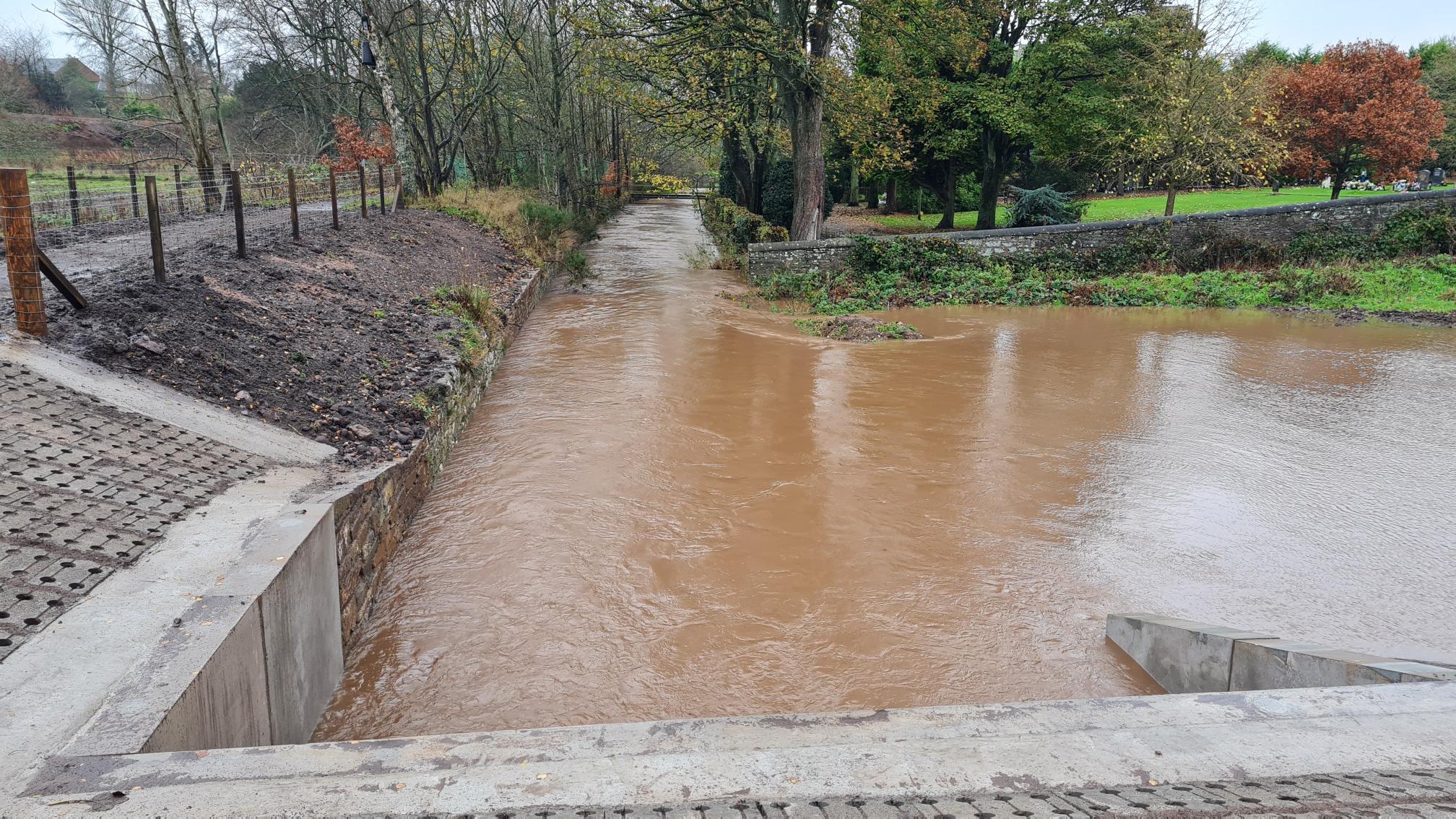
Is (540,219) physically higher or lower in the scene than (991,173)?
lower

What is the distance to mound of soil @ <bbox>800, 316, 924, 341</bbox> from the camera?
15805 mm

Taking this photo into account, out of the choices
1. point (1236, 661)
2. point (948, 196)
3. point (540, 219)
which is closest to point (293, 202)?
point (540, 219)

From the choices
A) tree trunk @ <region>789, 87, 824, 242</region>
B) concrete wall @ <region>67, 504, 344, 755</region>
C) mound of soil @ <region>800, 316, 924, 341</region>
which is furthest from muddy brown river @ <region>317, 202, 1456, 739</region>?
tree trunk @ <region>789, 87, 824, 242</region>

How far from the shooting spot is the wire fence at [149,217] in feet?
21.8

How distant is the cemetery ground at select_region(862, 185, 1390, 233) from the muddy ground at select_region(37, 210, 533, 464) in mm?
19742

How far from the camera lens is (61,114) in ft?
139

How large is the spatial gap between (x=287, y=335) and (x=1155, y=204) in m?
31.5

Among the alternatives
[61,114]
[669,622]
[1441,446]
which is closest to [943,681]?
[669,622]

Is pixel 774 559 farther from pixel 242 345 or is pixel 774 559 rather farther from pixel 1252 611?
pixel 242 345

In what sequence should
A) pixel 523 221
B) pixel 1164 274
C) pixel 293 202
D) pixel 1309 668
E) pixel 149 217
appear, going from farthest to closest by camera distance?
1. pixel 523 221
2. pixel 1164 274
3. pixel 293 202
4. pixel 149 217
5. pixel 1309 668

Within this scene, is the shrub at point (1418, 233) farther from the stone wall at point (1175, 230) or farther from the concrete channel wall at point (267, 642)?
the concrete channel wall at point (267, 642)

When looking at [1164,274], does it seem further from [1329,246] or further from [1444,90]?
[1444,90]

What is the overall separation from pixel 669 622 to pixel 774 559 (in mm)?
1248

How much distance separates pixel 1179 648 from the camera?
522 centimetres
